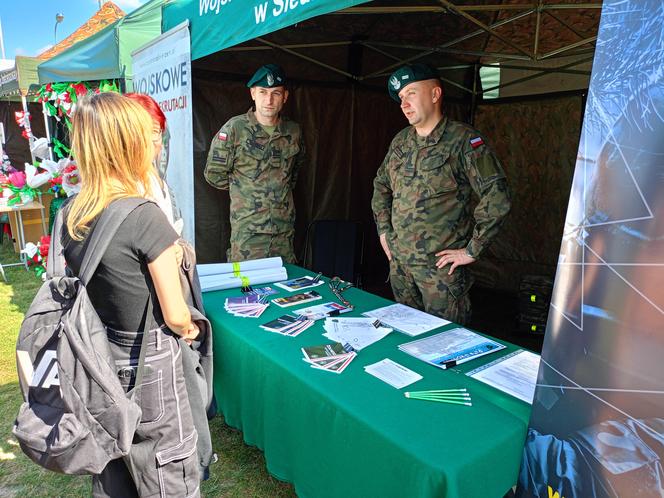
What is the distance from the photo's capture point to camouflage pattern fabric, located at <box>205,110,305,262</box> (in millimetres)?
2785

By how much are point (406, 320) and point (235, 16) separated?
5.28ft

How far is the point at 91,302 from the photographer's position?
111 cm

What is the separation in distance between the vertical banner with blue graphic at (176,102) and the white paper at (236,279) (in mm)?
745

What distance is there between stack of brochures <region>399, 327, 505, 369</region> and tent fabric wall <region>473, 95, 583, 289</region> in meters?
3.05

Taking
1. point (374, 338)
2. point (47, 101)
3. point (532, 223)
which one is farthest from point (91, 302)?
point (47, 101)

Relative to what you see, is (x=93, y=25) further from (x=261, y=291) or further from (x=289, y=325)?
(x=289, y=325)

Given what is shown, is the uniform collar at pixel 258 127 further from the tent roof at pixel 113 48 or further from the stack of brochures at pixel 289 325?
the stack of brochures at pixel 289 325

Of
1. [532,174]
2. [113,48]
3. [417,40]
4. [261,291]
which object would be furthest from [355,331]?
[532,174]

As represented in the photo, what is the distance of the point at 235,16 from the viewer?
6.98ft

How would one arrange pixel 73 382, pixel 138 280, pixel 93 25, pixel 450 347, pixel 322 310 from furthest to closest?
1. pixel 93 25
2. pixel 322 310
3. pixel 450 347
4. pixel 138 280
5. pixel 73 382

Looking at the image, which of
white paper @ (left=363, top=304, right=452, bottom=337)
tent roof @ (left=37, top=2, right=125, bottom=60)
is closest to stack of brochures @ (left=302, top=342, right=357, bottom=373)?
white paper @ (left=363, top=304, right=452, bottom=337)

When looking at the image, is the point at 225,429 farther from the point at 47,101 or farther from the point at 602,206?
the point at 47,101

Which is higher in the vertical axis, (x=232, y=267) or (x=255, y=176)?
(x=255, y=176)

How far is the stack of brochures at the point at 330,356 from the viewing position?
134 cm
